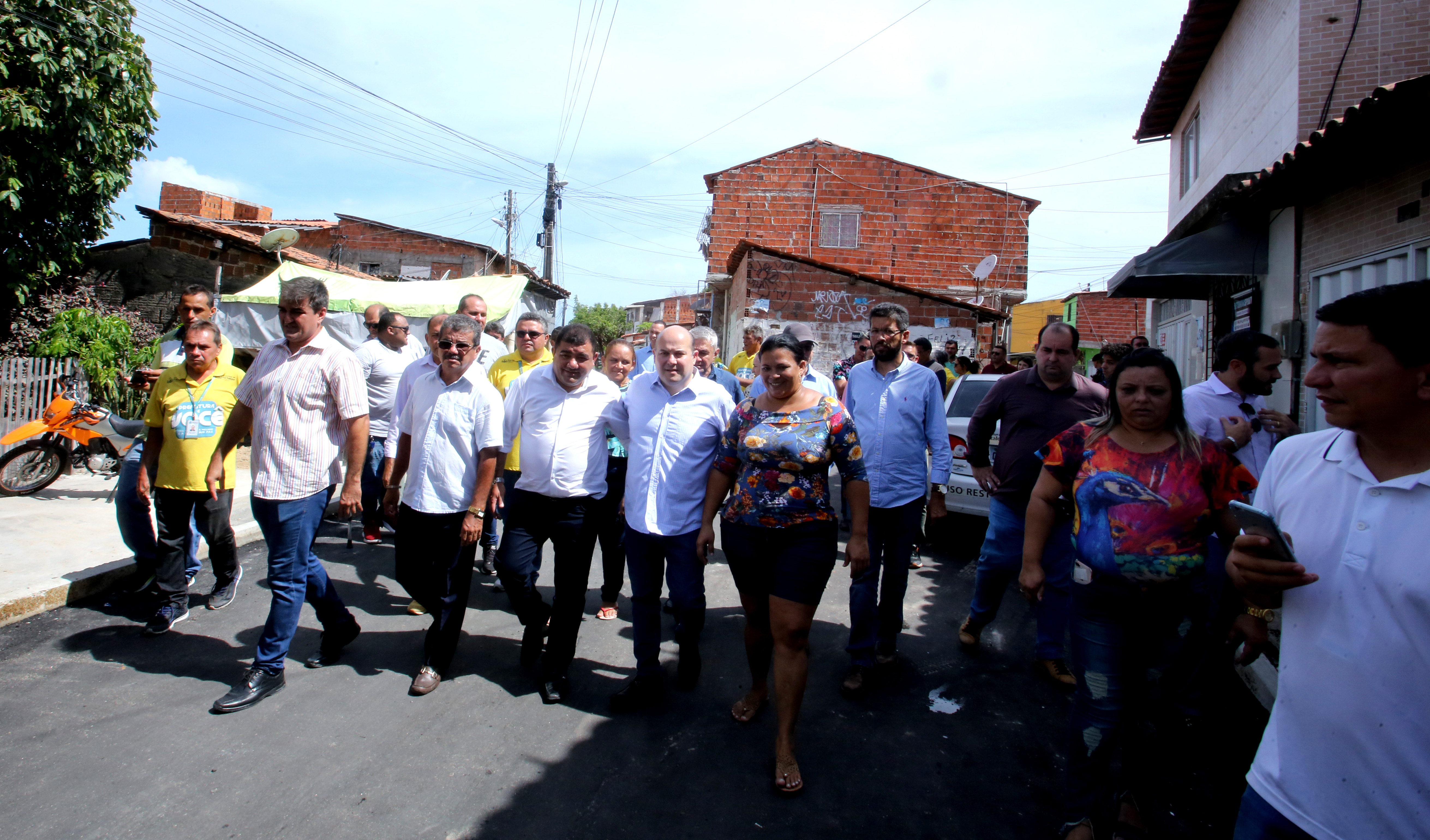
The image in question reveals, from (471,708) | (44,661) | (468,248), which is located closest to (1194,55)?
(471,708)

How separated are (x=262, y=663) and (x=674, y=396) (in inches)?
91.9

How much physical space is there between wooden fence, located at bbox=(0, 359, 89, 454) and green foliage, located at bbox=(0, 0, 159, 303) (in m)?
2.01

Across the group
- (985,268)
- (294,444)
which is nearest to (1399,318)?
(294,444)

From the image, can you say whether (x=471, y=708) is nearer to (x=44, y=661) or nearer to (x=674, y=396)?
(x=674, y=396)

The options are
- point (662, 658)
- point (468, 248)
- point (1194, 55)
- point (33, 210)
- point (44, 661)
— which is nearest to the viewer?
point (44, 661)

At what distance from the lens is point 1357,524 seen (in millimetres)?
1593

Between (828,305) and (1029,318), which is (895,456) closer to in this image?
(828,305)

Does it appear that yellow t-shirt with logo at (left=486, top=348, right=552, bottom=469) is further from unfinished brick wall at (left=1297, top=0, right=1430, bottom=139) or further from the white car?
unfinished brick wall at (left=1297, top=0, right=1430, bottom=139)

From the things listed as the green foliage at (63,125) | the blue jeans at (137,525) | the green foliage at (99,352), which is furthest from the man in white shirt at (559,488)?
the green foliage at (63,125)

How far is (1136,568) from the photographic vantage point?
265 cm

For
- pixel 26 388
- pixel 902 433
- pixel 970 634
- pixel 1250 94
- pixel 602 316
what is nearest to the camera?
pixel 902 433

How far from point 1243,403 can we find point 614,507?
11.5ft

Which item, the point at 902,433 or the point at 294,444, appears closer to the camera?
the point at 294,444

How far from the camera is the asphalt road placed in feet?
9.31
